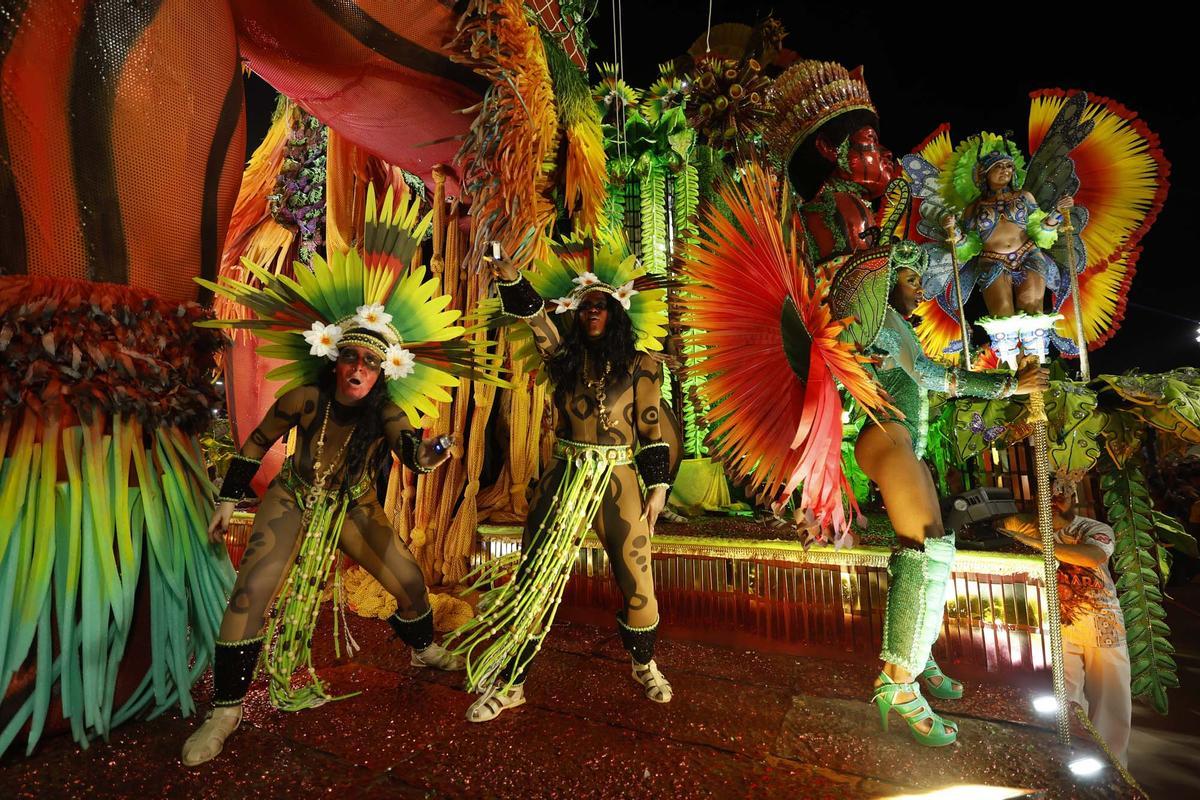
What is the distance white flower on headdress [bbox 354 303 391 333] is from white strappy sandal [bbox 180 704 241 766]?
1315 millimetres

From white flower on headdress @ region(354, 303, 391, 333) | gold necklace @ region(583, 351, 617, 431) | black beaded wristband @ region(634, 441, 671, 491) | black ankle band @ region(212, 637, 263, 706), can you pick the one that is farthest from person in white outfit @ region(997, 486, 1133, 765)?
black ankle band @ region(212, 637, 263, 706)

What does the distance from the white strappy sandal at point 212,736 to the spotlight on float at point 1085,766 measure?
250 cm

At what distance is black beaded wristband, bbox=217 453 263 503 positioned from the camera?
1938mm

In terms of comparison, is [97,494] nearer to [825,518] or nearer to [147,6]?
[147,6]

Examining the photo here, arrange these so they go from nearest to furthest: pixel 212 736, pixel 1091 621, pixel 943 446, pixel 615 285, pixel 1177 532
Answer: pixel 212 736 → pixel 615 285 → pixel 1091 621 → pixel 1177 532 → pixel 943 446

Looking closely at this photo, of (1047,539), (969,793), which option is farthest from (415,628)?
(1047,539)

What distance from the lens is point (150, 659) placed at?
6.22 ft

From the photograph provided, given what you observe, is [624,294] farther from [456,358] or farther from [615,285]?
[456,358]

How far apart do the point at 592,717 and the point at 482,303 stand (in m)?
1.69

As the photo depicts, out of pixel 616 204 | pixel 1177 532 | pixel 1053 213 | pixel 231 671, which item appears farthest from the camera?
pixel 616 204

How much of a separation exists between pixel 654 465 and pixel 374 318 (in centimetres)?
119

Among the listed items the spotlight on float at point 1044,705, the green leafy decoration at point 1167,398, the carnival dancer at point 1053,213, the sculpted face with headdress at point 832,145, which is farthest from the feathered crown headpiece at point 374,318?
the carnival dancer at point 1053,213

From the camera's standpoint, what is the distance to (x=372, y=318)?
6.67 ft

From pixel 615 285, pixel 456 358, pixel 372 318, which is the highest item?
pixel 615 285
